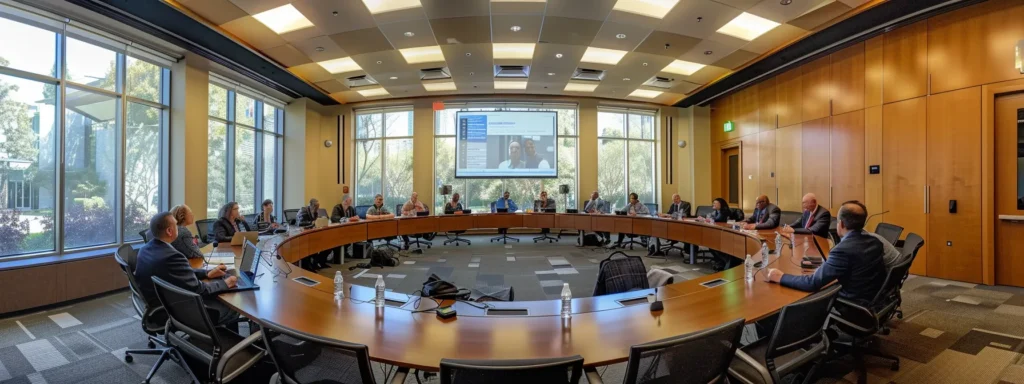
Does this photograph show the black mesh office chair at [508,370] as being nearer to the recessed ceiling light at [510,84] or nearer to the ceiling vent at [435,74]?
the ceiling vent at [435,74]

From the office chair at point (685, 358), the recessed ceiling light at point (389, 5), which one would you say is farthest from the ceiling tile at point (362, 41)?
the office chair at point (685, 358)

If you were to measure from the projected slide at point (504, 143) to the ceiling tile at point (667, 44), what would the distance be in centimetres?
354

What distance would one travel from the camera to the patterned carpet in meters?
2.57

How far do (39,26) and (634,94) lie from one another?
9646mm

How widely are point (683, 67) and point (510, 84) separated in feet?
11.4

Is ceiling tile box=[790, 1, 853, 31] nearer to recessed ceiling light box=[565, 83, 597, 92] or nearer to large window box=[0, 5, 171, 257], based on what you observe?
recessed ceiling light box=[565, 83, 597, 92]

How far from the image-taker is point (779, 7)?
472cm

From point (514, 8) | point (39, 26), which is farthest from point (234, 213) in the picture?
point (514, 8)

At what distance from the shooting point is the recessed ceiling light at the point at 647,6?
4.79 metres

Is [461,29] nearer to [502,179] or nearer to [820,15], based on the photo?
[820,15]

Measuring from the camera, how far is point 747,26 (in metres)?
5.49

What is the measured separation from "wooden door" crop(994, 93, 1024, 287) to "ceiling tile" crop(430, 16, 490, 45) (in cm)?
642

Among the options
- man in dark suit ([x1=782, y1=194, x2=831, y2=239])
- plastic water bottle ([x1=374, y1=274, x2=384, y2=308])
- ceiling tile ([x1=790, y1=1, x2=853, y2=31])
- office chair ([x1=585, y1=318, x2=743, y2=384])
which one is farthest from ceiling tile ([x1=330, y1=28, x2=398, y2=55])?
man in dark suit ([x1=782, y1=194, x2=831, y2=239])

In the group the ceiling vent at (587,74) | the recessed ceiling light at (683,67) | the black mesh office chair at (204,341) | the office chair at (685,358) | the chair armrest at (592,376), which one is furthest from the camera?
the ceiling vent at (587,74)
